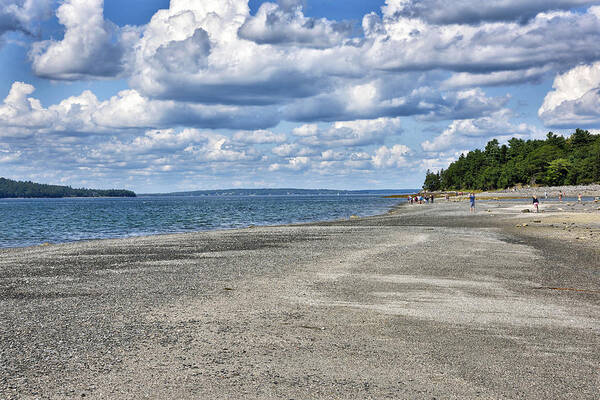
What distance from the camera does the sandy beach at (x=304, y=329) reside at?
6.94 meters

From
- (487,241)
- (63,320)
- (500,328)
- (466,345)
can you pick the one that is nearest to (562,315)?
(500,328)

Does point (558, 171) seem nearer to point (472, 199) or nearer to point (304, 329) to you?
point (472, 199)

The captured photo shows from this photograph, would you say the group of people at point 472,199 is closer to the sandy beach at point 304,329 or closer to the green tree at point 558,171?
the sandy beach at point 304,329

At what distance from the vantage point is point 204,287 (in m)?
14.5

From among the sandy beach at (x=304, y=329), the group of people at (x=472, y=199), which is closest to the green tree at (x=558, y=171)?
the group of people at (x=472, y=199)

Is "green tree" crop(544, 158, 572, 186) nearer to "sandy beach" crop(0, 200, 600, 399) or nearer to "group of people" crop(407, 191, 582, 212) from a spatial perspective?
"group of people" crop(407, 191, 582, 212)

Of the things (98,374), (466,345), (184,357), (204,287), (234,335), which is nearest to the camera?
(98,374)

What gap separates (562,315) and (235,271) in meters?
10.2

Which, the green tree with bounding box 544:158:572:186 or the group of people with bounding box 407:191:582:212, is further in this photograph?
the green tree with bounding box 544:158:572:186

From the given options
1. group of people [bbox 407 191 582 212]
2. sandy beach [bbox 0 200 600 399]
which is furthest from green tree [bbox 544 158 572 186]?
sandy beach [bbox 0 200 600 399]

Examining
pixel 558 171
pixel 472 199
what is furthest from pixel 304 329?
pixel 558 171

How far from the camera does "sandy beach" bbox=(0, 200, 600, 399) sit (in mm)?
6941

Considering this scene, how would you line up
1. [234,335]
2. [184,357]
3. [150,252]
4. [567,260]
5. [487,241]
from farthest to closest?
[487,241]
[150,252]
[567,260]
[234,335]
[184,357]

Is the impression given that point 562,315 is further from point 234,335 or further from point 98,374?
point 98,374
